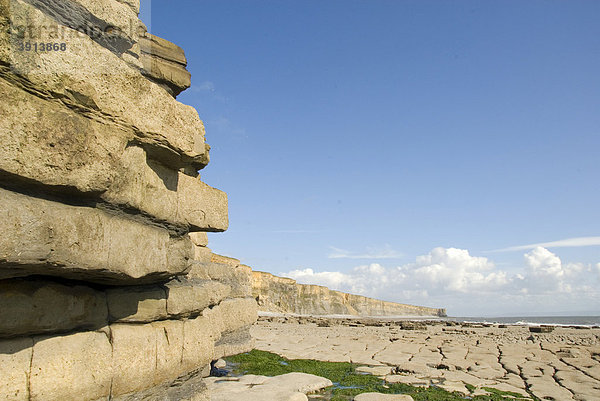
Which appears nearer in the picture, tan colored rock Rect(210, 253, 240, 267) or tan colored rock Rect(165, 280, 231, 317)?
tan colored rock Rect(165, 280, 231, 317)

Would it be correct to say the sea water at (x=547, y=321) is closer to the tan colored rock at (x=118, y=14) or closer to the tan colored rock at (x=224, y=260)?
the tan colored rock at (x=224, y=260)

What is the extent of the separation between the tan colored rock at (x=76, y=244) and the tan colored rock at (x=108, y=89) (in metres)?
0.64

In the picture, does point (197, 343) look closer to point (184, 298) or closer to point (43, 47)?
point (184, 298)

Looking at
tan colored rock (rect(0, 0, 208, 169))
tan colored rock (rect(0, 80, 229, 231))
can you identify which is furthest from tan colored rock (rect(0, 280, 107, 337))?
tan colored rock (rect(0, 0, 208, 169))

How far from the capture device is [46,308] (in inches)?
97.3

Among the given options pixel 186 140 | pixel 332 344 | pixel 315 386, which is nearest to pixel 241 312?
pixel 315 386

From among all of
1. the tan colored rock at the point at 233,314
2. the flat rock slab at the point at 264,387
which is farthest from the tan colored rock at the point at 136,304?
the tan colored rock at the point at 233,314

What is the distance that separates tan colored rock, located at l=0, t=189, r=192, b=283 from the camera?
2.01m

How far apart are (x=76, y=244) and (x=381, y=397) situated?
4379 millimetres

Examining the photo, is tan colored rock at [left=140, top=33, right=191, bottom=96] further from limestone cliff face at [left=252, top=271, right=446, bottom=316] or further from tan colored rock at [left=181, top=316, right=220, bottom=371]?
limestone cliff face at [left=252, top=271, right=446, bottom=316]

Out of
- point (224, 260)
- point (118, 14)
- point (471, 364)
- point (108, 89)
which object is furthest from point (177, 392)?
point (224, 260)

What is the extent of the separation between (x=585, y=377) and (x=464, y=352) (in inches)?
127

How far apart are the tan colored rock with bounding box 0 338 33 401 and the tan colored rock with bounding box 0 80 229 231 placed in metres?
0.95

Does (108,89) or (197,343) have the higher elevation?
(108,89)
